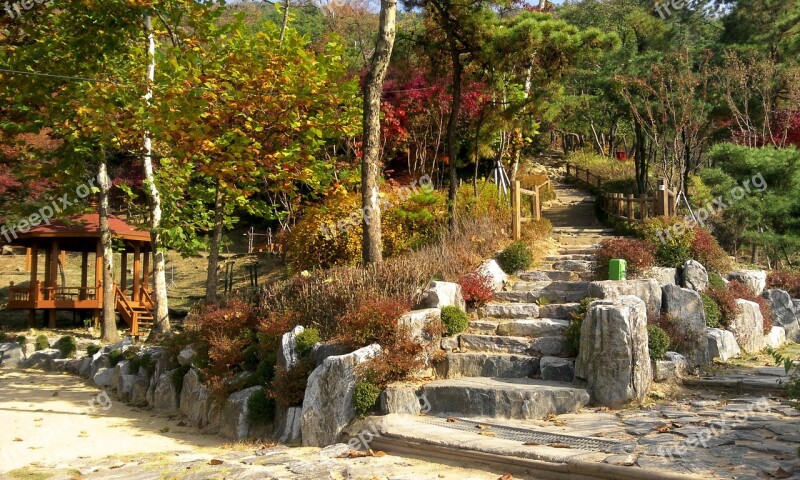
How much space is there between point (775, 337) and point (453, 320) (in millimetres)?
6428

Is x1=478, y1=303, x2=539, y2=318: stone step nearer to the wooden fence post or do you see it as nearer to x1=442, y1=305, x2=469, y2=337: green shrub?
x1=442, y1=305, x2=469, y2=337: green shrub

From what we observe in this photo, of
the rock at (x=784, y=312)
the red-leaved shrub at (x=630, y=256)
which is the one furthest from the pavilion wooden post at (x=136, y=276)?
the rock at (x=784, y=312)

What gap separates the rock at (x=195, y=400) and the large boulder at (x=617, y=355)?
523cm

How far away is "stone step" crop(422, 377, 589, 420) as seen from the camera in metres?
8.27

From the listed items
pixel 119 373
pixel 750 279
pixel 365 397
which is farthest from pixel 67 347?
pixel 750 279

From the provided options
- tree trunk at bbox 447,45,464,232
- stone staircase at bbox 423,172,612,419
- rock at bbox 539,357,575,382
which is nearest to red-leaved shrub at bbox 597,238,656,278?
stone staircase at bbox 423,172,612,419

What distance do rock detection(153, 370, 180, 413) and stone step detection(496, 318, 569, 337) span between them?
524 cm

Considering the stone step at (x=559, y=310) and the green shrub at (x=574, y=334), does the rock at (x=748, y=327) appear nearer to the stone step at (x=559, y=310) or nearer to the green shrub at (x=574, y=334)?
the stone step at (x=559, y=310)

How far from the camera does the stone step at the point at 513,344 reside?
9.80 meters

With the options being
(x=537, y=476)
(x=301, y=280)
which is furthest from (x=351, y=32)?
(x=537, y=476)

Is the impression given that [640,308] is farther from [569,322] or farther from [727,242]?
[727,242]

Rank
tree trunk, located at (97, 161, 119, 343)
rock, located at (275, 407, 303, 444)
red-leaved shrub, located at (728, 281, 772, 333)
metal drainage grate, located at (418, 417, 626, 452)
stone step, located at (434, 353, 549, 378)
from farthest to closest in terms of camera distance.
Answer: tree trunk, located at (97, 161, 119, 343) → red-leaved shrub, located at (728, 281, 772, 333) → stone step, located at (434, 353, 549, 378) → rock, located at (275, 407, 303, 444) → metal drainage grate, located at (418, 417, 626, 452)

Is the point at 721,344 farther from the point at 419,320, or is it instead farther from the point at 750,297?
the point at 419,320

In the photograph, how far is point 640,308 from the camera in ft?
28.7
